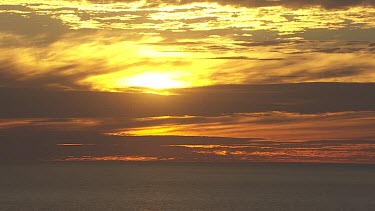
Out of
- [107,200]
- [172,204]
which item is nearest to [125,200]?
[107,200]

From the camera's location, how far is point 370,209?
402 ft

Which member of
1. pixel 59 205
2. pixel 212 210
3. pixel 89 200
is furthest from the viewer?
pixel 89 200

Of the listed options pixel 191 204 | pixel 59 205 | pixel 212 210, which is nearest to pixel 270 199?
pixel 191 204

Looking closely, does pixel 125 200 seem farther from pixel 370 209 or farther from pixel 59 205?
pixel 370 209

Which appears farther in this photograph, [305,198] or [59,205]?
[305,198]

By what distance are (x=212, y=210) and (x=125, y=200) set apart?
26.5 meters

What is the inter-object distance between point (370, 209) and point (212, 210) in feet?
78.8

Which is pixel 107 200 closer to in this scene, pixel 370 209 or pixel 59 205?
pixel 59 205

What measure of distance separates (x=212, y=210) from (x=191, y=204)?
13121mm

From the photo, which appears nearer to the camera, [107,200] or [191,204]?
[191,204]

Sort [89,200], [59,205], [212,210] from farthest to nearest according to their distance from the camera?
[89,200]
[59,205]
[212,210]

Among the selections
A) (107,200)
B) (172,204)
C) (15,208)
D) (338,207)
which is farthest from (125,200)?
(338,207)

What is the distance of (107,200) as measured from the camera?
142 metres

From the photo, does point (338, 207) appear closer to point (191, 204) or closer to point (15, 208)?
point (191, 204)
